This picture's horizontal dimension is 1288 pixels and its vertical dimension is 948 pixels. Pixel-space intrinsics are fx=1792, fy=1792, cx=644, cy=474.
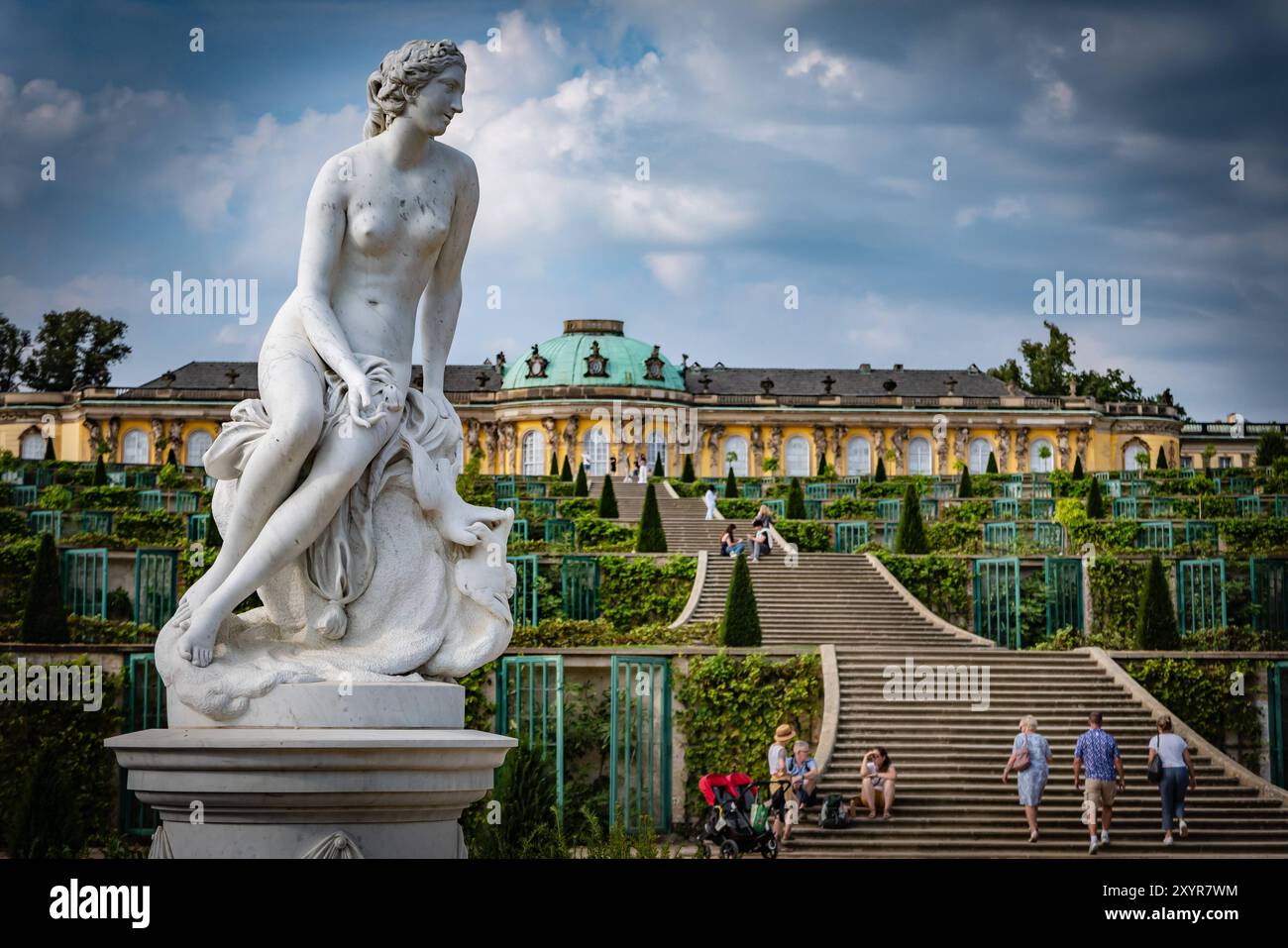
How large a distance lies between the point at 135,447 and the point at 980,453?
3538 centimetres

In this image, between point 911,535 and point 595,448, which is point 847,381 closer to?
point 595,448

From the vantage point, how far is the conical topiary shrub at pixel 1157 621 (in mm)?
20766

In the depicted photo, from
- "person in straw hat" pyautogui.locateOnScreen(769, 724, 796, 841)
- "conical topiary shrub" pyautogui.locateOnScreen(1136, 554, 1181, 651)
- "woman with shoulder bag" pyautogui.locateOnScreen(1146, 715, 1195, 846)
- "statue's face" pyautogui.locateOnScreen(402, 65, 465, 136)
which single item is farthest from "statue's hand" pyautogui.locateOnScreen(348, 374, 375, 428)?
"conical topiary shrub" pyautogui.locateOnScreen(1136, 554, 1181, 651)

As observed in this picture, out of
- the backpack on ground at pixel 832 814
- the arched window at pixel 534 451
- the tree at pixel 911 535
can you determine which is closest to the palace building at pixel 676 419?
the arched window at pixel 534 451

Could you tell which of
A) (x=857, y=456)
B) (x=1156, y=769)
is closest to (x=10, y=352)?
(x=857, y=456)

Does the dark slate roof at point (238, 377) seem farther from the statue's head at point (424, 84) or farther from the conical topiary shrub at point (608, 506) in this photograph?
the statue's head at point (424, 84)

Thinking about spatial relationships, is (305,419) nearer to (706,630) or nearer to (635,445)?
(706,630)

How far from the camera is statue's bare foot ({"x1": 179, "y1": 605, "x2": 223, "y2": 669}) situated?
6.32 m

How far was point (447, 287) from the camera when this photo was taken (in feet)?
23.9

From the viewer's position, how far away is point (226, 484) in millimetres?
6746

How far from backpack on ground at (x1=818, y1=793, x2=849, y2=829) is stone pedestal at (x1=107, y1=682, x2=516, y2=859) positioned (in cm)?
997

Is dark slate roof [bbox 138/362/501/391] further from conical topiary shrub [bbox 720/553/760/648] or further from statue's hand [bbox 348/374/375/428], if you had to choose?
statue's hand [bbox 348/374/375/428]
